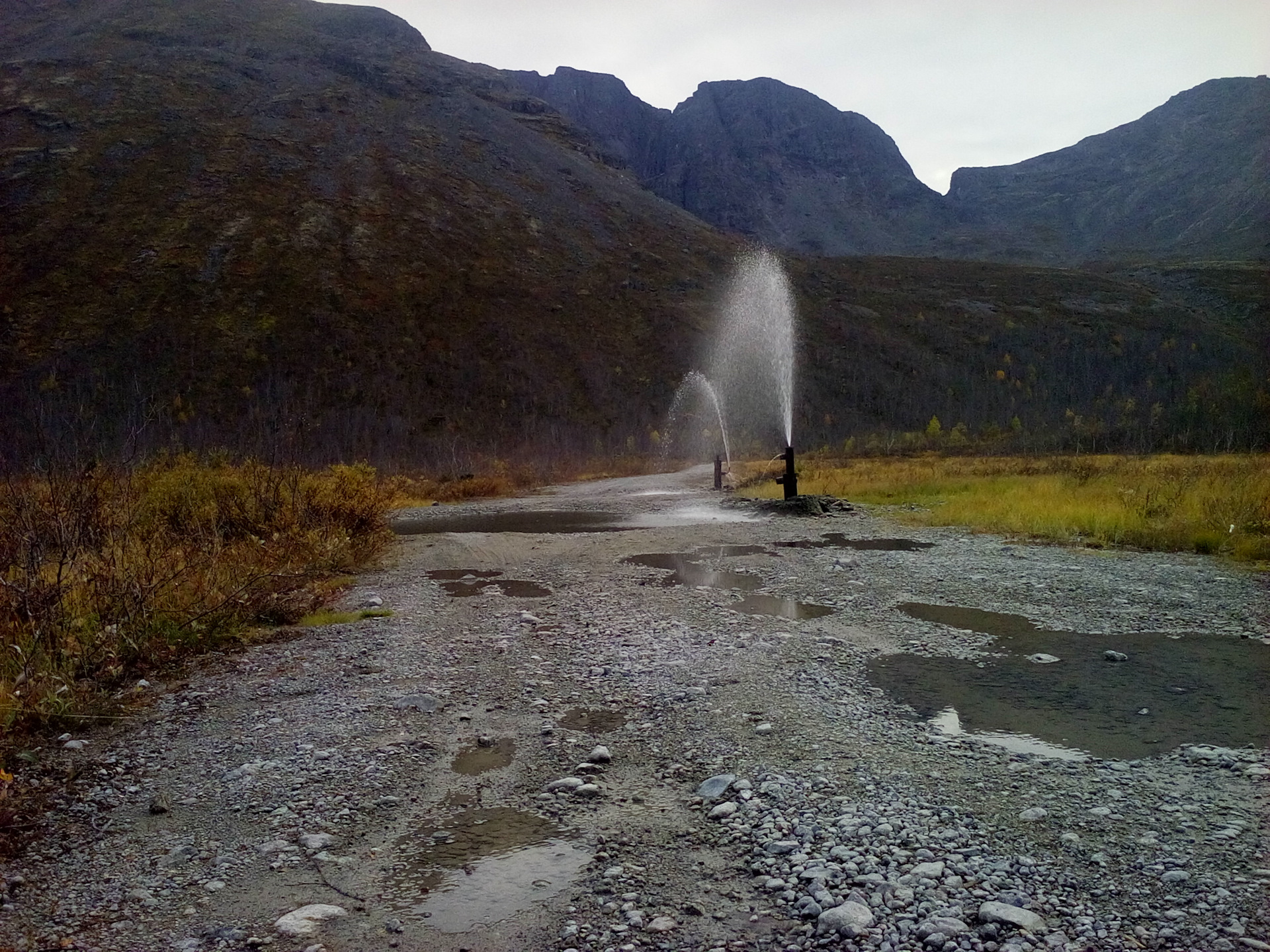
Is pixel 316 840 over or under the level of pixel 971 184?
A: under

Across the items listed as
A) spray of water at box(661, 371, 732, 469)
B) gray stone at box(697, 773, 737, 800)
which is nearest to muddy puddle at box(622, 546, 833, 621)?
gray stone at box(697, 773, 737, 800)

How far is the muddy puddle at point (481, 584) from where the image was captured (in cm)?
1070

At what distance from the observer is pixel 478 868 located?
376 cm

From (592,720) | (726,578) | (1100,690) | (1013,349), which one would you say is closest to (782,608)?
(726,578)

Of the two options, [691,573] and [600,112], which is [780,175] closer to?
[600,112]

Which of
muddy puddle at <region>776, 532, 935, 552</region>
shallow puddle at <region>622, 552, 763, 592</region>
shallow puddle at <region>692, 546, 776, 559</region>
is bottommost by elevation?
muddy puddle at <region>776, 532, 935, 552</region>

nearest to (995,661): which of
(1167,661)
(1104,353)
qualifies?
(1167,661)

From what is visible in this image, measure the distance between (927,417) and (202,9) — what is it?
102118 millimetres

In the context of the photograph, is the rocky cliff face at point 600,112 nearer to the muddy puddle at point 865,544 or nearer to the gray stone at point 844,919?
the muddy puddle at point 865,544

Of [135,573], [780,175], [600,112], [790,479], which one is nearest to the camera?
[135,573]

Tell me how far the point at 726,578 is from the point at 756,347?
73.0m

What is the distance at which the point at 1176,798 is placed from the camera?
4133 mm

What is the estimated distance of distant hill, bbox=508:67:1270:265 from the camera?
14725 centimetres

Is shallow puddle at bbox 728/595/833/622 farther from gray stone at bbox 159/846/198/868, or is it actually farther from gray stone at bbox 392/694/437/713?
gray stone at bbox 159/846/198/868
